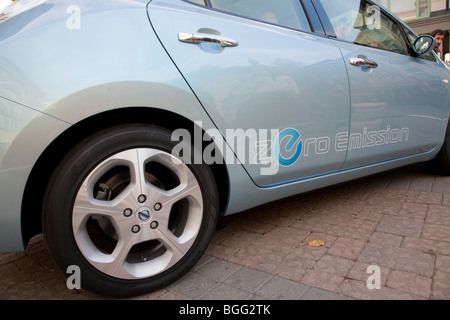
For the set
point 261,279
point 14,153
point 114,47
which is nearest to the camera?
point 14,153

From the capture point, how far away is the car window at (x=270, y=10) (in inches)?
69.7

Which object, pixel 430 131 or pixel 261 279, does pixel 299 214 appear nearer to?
pixel 261 279

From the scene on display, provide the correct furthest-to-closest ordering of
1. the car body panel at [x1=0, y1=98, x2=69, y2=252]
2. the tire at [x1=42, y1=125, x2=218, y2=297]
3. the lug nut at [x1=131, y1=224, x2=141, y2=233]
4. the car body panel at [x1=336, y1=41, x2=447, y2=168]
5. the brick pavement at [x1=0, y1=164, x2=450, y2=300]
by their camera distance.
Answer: the car body panel at [x1=336, y1=41, x2=447, y2=168]
the brick pavement at [x1=0, y1=164, x2=450, y2=300]
the lug nut at [x1=131, y1=224, x2=141, y2=233]
the tire at [x1=42, y1=125, x2=218, y2=297]
the car body panel at [x1=0, y1=98, x2=69, y2=252]

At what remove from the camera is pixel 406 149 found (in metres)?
2.61

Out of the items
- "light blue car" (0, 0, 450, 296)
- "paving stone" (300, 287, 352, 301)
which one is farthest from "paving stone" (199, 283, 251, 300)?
"paving stone" (300, 287, 352, 301)

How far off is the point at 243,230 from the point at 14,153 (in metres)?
1.46

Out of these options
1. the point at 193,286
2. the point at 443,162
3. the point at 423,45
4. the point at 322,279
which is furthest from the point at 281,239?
the point at 443,162

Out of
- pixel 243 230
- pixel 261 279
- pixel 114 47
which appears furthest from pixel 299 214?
pixel 114 47

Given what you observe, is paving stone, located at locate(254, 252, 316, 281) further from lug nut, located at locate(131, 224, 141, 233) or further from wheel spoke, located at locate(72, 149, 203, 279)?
lug nut, located at locate(131, 224, 141, 233)

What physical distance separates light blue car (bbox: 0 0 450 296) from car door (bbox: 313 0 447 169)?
0.07ft

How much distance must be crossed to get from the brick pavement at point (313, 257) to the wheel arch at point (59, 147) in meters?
0.43


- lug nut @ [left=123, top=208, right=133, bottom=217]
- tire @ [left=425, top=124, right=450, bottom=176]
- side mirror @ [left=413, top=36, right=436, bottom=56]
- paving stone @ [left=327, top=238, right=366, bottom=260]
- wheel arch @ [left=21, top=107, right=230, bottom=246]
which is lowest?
paving stone @ [left=327, top=238, right=366, bottom=260]

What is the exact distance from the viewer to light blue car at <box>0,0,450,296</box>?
47.4 inches

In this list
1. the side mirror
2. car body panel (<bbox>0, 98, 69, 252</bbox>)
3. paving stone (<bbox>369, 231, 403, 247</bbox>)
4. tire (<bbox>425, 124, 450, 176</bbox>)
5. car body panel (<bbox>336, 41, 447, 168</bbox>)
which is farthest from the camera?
tire (<bbox>425, 124, 450, 176</bbox>)
